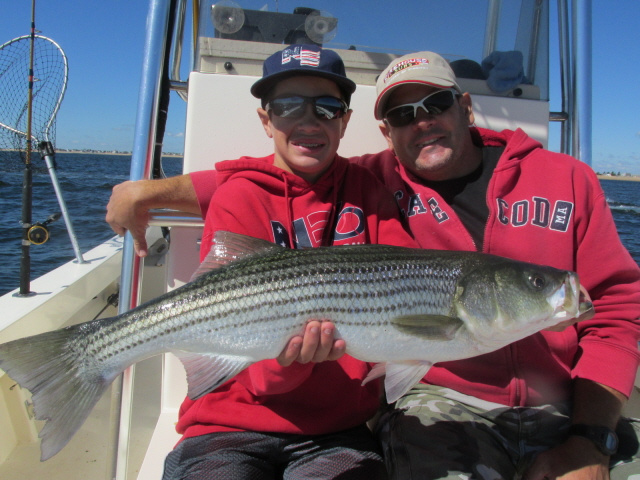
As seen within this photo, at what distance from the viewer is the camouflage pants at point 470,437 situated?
8.24 ft

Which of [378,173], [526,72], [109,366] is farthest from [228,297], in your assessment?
[526,72]

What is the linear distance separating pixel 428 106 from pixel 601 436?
226 cm

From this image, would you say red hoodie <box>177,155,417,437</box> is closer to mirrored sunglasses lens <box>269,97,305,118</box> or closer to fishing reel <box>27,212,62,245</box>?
mirrored sunglasses lens <box>269,97,305,118</box>

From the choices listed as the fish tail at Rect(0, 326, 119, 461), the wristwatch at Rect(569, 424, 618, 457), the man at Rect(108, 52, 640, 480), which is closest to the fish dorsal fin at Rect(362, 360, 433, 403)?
the man at Rect(108, 52, 640, 480)

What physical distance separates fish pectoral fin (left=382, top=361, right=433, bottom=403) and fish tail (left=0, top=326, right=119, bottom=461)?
54.6 inches

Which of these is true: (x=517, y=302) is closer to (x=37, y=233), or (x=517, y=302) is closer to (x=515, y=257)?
(x=515, y=257)

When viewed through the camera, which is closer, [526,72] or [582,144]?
[582,144]

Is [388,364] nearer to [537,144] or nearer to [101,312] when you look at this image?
[537,144]

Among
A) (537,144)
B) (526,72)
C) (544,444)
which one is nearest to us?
(544,444)

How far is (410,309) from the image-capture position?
7.36ft

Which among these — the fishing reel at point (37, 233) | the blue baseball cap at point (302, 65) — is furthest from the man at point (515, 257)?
the fishing reel at point (37, 233)

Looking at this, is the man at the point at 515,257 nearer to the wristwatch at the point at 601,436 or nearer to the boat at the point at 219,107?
the wristwatch at the point at 601,436

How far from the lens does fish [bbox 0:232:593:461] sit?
2.18 meters

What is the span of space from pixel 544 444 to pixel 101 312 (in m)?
Result: 4.72
